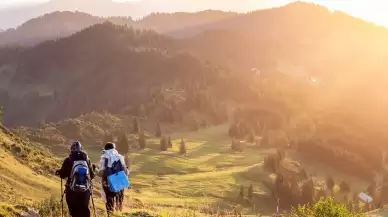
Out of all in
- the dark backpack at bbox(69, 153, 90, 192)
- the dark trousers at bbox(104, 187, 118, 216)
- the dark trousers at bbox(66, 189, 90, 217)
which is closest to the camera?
Answer: the dark backpack at bbox(69, 153, 90, 192)

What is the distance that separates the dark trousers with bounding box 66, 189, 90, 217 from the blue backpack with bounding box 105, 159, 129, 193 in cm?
304

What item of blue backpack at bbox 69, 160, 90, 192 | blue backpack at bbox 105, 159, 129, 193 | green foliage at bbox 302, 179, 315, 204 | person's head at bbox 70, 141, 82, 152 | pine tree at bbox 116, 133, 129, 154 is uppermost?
person's head at bbox 70, 141, 82, 152

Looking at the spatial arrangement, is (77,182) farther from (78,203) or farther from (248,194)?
(248,194)

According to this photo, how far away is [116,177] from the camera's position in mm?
18797

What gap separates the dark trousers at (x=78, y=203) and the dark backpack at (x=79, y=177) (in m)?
0.24

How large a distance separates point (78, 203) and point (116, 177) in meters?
3.29

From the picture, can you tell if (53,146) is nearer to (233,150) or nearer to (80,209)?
(233,150)

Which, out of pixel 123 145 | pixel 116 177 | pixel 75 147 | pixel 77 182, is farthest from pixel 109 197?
pixel 123 145

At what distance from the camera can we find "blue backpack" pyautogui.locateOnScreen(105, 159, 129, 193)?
18.7 m

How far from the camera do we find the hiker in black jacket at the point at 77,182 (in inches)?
609

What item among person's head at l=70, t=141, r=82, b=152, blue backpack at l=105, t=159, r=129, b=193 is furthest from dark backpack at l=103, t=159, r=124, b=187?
person's head at l=70, t=141, r=82, b=152

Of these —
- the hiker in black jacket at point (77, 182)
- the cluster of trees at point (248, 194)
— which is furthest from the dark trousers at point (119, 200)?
the cluster of trees at point (248, 194)

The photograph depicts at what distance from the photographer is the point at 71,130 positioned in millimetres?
179375

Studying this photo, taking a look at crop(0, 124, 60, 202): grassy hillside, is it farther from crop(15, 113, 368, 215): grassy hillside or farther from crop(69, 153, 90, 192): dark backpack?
crop(15, 113, 368, 215): grassy hillside
